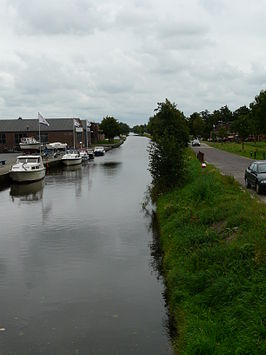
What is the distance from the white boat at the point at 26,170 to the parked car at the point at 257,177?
828 inches

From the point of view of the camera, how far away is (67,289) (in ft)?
38.3

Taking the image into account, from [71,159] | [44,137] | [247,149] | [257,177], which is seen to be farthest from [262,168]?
[44,137]

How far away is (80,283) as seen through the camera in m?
12.1

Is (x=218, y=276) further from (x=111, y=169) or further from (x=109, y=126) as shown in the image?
(x=109, y=126)

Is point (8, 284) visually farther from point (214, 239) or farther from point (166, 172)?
point (166, 172)

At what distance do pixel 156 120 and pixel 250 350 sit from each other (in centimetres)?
4324

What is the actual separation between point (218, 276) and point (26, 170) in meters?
29.4

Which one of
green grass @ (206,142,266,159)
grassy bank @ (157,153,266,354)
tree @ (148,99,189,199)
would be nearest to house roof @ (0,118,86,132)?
green grass @ (206,142,266,159)

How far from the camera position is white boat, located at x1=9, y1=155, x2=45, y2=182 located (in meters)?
36.8

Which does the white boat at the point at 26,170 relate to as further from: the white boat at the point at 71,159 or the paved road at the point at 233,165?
the paved road at the point at 233,165

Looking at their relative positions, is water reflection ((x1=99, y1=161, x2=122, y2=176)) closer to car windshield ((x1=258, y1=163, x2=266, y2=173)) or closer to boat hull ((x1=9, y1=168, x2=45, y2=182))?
boat hull ((x1=9, y1=168, x2=45, y2=182))

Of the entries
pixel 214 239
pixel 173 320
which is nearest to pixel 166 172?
pixel 214 239

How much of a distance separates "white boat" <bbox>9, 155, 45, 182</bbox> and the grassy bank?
2298 cm

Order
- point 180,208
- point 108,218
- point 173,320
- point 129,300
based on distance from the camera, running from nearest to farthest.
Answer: point 173,320 < point 129,300 < point 180,208 < point 108,218
